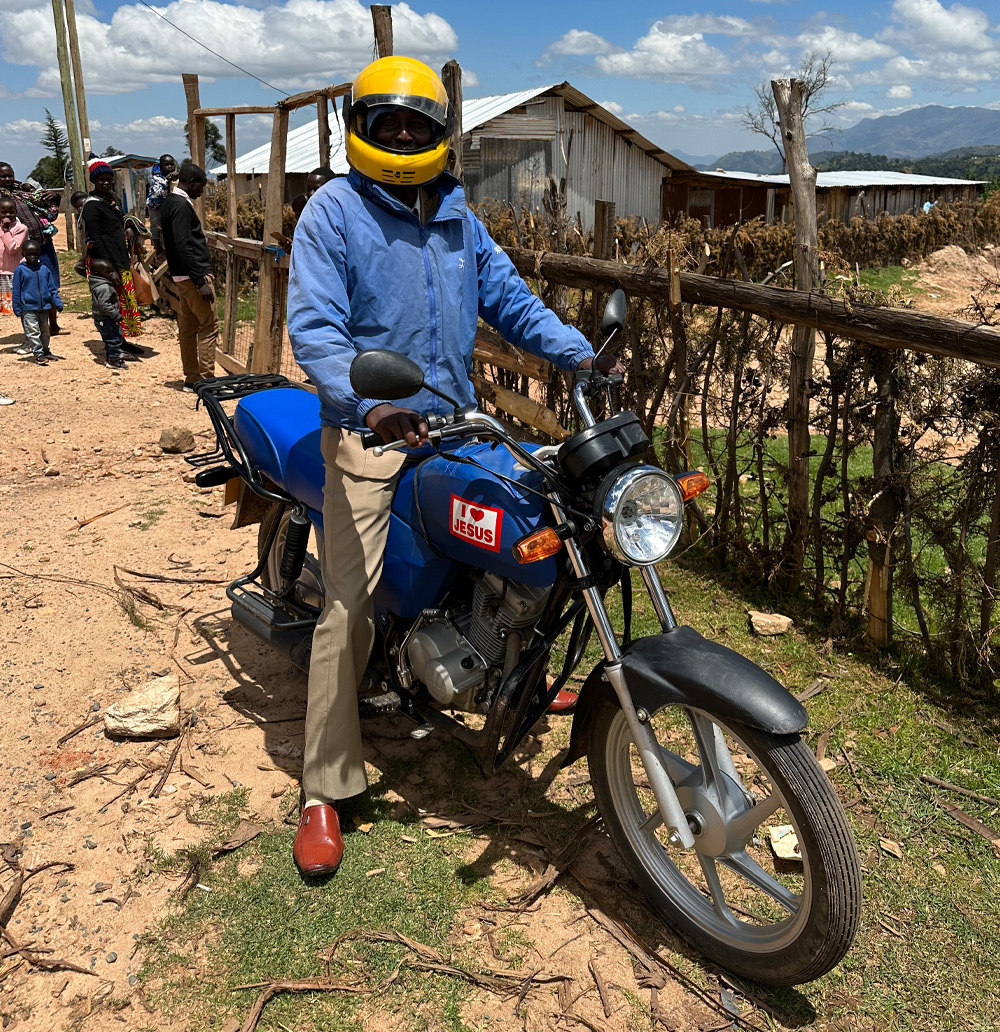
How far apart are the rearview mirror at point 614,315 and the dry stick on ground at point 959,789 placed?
6.99ft

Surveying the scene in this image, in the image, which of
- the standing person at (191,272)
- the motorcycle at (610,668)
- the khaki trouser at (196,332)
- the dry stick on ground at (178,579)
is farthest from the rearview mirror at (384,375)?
the khaki trouser at (196,332)

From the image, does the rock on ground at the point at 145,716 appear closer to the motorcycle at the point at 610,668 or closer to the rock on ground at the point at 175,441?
the motorcycle at the point at 610,668

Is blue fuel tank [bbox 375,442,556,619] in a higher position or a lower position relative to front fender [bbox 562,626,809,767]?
higher

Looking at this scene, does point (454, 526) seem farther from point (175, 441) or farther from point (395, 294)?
point (175, 441)

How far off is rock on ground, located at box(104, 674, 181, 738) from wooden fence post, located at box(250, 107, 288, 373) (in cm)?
573

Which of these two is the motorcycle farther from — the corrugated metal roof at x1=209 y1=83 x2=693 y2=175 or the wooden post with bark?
the corrugated metal roof at x1=209 y1=83 x2=693 y2=175

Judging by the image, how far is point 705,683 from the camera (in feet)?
7.66

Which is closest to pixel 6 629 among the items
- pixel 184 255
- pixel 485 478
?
pixel 485 478

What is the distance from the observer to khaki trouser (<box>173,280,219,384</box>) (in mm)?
9633

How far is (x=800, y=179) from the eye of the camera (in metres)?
4.44

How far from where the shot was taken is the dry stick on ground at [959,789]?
3334 millimetres

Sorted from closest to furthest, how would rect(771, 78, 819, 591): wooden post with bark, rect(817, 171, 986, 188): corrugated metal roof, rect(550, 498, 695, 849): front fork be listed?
rect(550, 498, 695, 849): front fork < rect(771, 78, 819, 591): wooden post with bark < rect(817, 171, 986, 188): corrugated metal roof

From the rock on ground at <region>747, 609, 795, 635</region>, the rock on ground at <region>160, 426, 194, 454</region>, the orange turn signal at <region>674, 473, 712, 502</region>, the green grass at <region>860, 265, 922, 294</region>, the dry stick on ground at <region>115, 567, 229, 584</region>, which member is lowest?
the dry stick on ground at <region>115, 567, 229, 584</region>

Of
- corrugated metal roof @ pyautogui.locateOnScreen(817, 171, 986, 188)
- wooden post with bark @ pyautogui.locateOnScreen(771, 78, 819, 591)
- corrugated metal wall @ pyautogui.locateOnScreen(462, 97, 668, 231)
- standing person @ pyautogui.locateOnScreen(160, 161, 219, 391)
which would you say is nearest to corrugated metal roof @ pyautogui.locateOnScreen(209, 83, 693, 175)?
corrugated metal wall @ pyautogui.locateOnScreen(462, 97, 668, 231)
